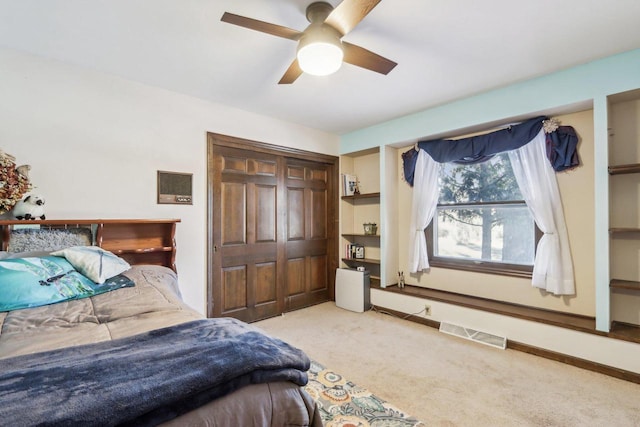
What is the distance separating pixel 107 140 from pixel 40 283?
4.74 ft

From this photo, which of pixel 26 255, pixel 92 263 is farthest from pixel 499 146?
pixel 26 255

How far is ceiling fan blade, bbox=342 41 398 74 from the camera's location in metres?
1.85

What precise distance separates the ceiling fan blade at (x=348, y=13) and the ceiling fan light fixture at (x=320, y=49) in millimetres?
59

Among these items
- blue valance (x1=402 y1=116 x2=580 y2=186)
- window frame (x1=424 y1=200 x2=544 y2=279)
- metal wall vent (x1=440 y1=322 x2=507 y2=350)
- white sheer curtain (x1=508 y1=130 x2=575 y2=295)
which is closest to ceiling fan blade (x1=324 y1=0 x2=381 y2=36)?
blue valance (x1=402 y1=116 x2=580 y2=186)

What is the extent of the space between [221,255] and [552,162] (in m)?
3.44

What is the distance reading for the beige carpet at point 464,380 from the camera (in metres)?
1.78

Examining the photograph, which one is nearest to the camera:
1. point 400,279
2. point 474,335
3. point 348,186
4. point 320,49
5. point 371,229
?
point 320,49

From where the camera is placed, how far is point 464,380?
2.16 m

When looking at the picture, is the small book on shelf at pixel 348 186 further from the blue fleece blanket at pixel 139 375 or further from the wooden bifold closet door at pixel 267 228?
the blue fleece blanket at pixel 139 375

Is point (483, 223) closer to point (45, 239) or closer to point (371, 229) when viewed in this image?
point (371, 229)

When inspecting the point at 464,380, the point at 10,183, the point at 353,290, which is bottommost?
the point at 464,380

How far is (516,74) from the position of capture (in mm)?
2553

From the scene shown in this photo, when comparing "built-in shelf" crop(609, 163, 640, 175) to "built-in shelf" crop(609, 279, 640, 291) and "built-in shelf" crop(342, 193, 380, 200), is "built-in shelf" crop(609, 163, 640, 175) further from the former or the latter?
"built-in shelf" crop(342, 193, 380, 200)

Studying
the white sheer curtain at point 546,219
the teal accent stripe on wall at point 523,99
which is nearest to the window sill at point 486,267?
the white sheer curtain at point 546,219
